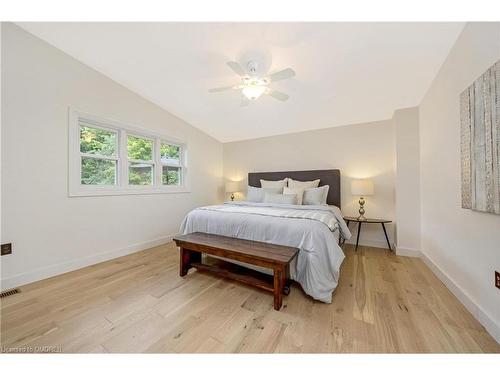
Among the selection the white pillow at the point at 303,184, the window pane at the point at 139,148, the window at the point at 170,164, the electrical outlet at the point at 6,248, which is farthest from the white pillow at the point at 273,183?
the electrical outlet at the point at 6,248

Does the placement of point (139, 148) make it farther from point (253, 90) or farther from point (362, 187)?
point (362, 187)

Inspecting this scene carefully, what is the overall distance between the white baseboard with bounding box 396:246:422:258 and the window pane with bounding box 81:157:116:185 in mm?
4204

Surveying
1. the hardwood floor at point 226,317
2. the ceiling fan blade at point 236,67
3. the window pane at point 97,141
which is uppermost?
the ceiling fan blade at point 236,67

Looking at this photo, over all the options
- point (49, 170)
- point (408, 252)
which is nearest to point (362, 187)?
point (408, 252)

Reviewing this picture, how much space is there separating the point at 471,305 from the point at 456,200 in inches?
33.4

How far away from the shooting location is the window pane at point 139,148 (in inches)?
117

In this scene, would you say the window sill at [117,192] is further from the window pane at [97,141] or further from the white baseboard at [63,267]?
the white baseboard at [63,267]

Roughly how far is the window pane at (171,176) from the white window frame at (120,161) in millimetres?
76

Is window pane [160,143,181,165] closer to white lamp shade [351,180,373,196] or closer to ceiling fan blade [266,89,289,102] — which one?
ceiling fan blade [266,89,289,102]

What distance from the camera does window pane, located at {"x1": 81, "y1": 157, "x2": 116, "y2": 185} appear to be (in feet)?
8.16

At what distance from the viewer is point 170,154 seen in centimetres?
362

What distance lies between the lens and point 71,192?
227 centimetres

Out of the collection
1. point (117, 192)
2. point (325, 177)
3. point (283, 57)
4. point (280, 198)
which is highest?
point (283, 57)
